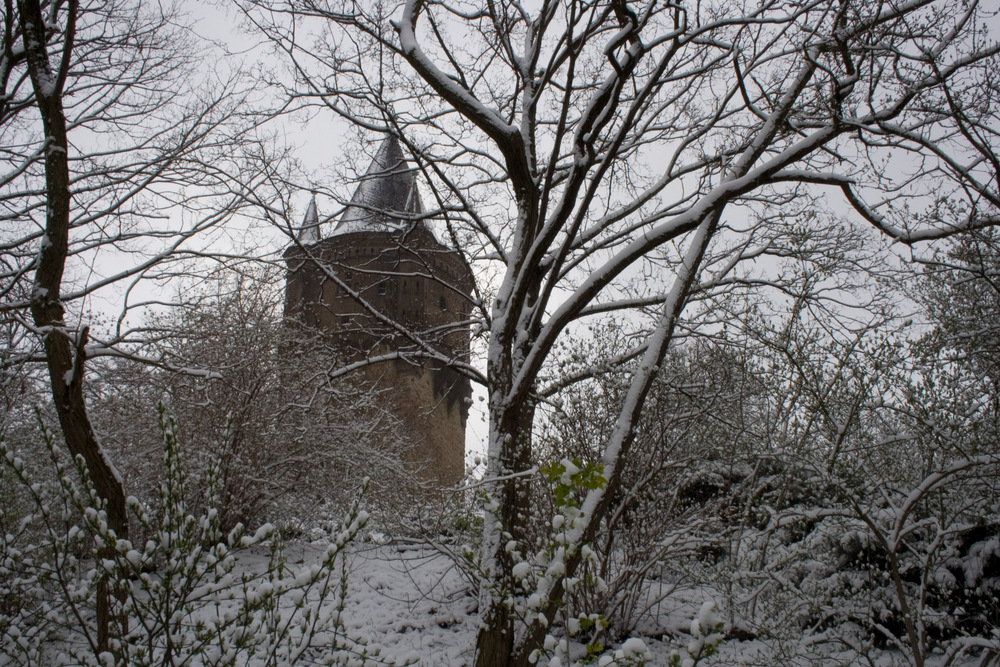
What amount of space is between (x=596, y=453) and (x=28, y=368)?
717 centimetres

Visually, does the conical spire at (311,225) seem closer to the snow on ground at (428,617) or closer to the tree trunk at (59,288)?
the tree trunk at (59,288)

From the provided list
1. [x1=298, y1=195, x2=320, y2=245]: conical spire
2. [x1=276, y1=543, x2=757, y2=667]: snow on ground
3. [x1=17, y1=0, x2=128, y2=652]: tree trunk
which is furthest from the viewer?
[x1=298, y1=195, x2=320, y2=245]: conical spire

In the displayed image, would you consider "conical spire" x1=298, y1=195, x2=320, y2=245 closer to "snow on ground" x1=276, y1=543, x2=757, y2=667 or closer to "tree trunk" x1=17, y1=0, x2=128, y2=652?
"tree trunk" x1=17, y1=0, x2=128, y2=652

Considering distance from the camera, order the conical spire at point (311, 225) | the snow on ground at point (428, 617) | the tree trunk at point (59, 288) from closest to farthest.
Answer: the tree trunk at point (59, 288) < the snow on ground at point (428, 617) < the conical spire at point (311, 225)

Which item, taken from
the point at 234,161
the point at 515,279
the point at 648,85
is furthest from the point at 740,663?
the point at 234,161

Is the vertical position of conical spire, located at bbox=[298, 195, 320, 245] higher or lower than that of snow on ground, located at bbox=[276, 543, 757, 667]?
higher

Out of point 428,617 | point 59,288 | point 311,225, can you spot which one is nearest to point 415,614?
point 428,617

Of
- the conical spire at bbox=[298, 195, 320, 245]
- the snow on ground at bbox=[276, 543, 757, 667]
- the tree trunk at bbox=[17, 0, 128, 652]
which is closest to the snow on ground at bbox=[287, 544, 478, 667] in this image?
the snow on ground at bbox=[276, 543, 757, 667]

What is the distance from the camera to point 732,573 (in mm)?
5211

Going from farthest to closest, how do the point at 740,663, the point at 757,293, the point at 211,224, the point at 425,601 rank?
1. the point at 757,293
2. the point at 425,601
3. the point at 211,224
4. the point at 740,663

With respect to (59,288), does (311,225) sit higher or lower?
higher

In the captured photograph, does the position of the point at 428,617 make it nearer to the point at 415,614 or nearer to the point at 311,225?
the point at 415,614

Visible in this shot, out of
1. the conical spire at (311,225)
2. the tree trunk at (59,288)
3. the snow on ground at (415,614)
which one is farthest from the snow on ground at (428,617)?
the conical spire at (311,225)

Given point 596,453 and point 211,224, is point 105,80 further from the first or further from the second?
point 596,453
